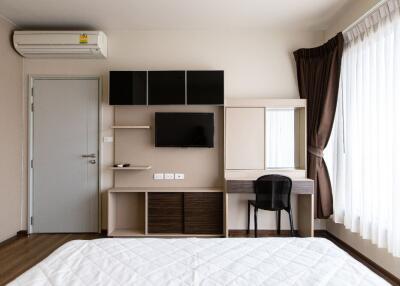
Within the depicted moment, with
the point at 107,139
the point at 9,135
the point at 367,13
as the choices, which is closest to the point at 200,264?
the point at 107,139

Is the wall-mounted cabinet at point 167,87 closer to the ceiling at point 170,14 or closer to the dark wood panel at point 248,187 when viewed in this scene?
the ceiling at point 170,14

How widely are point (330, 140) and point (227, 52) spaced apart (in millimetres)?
1843

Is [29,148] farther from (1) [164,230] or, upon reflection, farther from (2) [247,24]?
(2) [247,24]

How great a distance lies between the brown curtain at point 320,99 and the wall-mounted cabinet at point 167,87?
46.3 inches

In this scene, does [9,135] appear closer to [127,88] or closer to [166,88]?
[127,88]

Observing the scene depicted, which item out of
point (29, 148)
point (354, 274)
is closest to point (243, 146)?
point (354, 274)

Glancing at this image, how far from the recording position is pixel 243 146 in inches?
141

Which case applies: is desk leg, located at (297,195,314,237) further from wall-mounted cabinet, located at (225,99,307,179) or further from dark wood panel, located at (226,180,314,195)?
wall-mounted cabinet, located at (225,99,307,179)

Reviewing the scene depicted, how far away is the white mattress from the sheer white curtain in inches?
43.5

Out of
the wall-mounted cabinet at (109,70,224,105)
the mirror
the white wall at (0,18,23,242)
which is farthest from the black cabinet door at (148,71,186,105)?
the white wall at (0,18,23,242)

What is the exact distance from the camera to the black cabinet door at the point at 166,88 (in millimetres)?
3547

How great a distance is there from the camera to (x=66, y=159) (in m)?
3.70

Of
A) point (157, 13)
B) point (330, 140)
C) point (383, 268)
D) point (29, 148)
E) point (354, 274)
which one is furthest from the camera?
point (29, 148)

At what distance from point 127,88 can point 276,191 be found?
234cm
